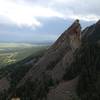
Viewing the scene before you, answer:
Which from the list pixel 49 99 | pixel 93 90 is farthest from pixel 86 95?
pixel 49 99

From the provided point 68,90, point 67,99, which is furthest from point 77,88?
point 67,99

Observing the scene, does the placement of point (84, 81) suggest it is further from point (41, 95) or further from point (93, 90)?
point (41, 95)

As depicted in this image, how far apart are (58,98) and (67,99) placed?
26.8 feet

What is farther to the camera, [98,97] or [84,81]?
[84,81]

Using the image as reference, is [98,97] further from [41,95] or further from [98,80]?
[41,95]

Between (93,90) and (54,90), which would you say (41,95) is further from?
(93,90)

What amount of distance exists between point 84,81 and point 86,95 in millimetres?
14170

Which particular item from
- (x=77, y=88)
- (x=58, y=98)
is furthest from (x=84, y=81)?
(x=58, y=98)

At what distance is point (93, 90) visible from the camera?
18938 centimetres

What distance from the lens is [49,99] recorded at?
620 ft

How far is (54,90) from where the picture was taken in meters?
198

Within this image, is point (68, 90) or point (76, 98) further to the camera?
point (68, 90)

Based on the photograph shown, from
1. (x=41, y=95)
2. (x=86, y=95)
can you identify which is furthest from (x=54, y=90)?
(x=86, y=95)

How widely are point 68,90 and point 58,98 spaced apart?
31.5 feet
